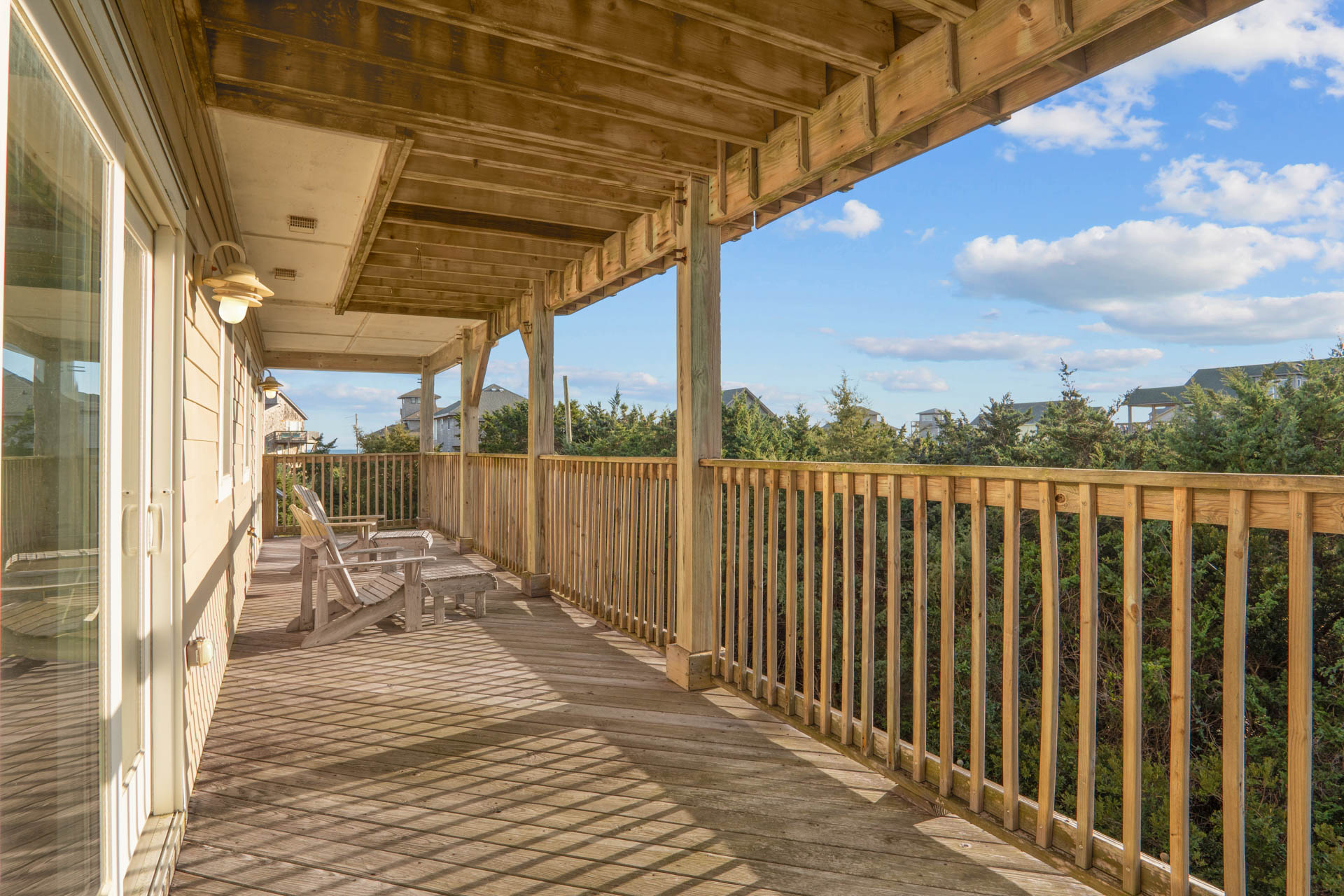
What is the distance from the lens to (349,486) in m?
10.7

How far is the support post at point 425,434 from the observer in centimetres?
1091

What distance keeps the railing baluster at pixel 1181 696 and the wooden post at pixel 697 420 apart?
2210mm

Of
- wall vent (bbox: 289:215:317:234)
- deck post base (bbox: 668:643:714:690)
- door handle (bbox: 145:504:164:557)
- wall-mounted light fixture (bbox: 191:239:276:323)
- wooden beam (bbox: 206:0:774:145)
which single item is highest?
wooden beam (bbox: 206:0:774:145)

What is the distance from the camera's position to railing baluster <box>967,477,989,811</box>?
2258 millimetres

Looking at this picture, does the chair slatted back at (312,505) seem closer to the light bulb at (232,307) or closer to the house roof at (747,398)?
the light bulb at (232,307)

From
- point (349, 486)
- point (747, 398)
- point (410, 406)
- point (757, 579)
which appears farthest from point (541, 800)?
point (410, 406)

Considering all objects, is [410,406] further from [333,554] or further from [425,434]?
[333,554]

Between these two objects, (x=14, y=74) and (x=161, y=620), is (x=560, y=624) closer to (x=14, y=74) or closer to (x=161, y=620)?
(x=161, y=620)

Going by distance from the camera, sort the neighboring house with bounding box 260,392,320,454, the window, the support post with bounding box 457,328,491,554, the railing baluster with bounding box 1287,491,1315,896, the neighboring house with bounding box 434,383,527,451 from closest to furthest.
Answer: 1. the railing baluster with bounding box 1287,491,1315,896
2. the window
3. the support post with bounding box 457,328,491,554
4. the neighboring house with bounding box 260,392,320,454
5. the neighboring house with bounding box 434,383,527,451

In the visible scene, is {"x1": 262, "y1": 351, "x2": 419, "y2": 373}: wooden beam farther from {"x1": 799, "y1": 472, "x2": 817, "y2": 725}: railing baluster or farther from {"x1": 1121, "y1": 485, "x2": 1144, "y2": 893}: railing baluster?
{"x1": 1121, "y1": 485, "x2": 1144, "y2": 893}: railing baluster

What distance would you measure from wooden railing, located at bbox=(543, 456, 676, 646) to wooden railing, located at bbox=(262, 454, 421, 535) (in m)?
5.79

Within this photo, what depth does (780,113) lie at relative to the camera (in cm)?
324

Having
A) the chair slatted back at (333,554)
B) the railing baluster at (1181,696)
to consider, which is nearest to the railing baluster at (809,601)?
the railing baluster at (1181,696)

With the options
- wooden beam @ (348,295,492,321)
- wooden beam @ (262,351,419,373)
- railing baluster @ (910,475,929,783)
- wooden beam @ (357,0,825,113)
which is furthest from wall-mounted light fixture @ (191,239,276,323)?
wooden beam @ (262,351,419,373)
